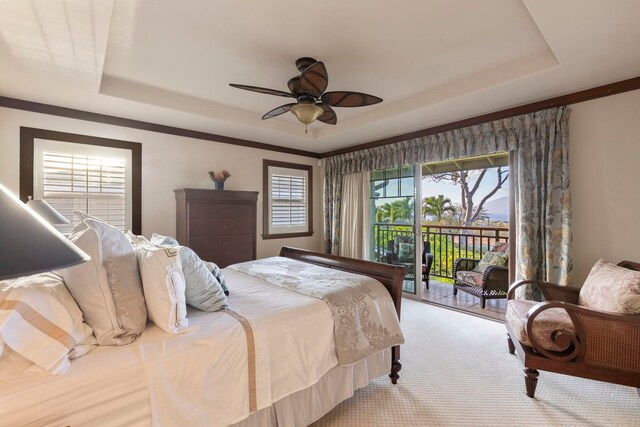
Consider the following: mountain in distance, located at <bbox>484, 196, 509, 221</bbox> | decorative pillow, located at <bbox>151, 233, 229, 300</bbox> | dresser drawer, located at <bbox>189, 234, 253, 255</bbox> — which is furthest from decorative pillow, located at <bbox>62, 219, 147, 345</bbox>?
mountain in distance, located at <bbox>484, 196, 509, 221</bbox>

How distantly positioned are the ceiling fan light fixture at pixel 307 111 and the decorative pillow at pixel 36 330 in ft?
6.42

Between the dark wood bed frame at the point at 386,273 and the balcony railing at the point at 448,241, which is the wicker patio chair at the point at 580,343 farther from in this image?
the balcony railing at the point at 448,241

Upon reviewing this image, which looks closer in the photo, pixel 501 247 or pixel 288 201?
pixel 501 247

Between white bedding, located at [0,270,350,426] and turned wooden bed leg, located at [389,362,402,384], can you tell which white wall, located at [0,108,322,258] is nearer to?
white bedding, located at [0,270,350,426]

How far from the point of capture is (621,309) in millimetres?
1916

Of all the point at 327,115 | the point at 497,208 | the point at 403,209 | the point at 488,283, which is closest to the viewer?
the point at 327,115

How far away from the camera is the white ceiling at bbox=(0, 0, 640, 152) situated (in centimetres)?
187

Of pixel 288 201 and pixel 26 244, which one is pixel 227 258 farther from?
pixel 26 244

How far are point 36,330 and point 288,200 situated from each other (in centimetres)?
414

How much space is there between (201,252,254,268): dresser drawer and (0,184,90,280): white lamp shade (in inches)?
132

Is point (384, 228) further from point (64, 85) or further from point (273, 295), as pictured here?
point (64, 85)

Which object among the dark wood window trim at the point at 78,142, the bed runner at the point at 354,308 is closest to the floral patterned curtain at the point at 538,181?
the bed runner at the point at 354,308

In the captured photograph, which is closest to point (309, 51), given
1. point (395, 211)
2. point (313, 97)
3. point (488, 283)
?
point (313, 97)

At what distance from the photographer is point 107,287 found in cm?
134
